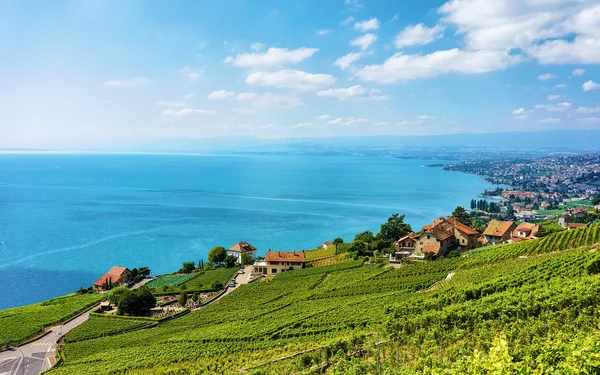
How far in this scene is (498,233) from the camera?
47.1 meters

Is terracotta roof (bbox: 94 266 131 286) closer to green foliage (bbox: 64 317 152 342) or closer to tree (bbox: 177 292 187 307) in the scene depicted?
green foliage (bbox: 64 317 152 342)

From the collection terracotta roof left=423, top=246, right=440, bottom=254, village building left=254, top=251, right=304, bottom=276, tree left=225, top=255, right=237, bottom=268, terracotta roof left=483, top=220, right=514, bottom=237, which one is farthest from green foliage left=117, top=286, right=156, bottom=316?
terracotta roof left=483, top=220, right=514, bottom=237

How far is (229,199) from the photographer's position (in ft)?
397

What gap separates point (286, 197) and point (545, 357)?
114 meters

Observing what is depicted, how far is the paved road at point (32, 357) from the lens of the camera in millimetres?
26562

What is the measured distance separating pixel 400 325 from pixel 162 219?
262 feet

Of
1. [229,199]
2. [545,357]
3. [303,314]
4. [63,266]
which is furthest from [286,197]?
[545,357]

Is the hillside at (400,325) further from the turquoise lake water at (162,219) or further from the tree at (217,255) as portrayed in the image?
the turquoise lake water at (162,219)

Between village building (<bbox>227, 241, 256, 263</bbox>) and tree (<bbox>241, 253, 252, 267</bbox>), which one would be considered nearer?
tree (<bbox>241, 253, 252, 267</bbox>)

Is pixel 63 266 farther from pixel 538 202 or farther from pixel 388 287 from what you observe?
pixel 538 202

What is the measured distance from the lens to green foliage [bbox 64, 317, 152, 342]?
3206 centimetres

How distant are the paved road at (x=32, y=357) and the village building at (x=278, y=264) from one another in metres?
19.8

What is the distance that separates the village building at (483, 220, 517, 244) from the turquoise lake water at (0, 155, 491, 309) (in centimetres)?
2757

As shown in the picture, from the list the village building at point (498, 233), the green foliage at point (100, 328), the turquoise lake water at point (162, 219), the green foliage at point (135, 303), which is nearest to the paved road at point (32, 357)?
the green foliage at point (100, 328)
